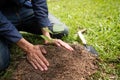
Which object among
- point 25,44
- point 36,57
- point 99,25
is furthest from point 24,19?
point 99,25

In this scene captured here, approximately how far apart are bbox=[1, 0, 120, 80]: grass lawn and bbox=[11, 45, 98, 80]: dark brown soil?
10 centimetres

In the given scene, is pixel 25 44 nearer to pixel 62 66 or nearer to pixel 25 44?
pixel 25 44

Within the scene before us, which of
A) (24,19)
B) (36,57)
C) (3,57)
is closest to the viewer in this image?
(36,57)

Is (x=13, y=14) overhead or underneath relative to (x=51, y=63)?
overhead

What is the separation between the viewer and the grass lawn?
9.30 ft

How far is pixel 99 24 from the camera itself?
152 inches

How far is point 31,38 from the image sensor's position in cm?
362

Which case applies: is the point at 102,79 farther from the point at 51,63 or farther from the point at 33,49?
the point at 33,49

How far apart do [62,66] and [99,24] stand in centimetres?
139

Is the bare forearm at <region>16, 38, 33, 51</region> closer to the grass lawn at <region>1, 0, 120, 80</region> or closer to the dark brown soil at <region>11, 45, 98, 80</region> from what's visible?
the dark brown soil at <region>11, 45, 98, 80</region>

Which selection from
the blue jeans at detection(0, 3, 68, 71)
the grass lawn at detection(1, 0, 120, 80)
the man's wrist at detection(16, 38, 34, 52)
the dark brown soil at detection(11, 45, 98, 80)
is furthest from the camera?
the blue jeans at detection(0, 3, 68, 71)

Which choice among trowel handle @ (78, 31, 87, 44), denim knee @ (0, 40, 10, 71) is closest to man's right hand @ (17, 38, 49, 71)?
denim knee @ (0, 40, 10, 71)

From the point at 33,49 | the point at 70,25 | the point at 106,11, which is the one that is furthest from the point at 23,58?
the point at 106,11

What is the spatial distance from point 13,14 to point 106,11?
1.75m
